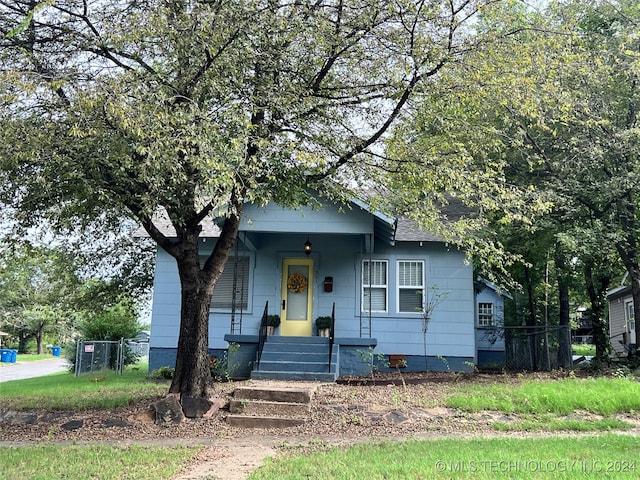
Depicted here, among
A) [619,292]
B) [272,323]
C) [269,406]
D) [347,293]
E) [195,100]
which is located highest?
[195,100]

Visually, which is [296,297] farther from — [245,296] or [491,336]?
[491,336]

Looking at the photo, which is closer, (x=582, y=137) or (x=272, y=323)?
(x=582, y=137)

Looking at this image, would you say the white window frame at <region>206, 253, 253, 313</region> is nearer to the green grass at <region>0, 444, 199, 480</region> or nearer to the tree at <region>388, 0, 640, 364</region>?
the tree at <region>388, 0, 640, 364</region>

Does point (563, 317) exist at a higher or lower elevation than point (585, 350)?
higher

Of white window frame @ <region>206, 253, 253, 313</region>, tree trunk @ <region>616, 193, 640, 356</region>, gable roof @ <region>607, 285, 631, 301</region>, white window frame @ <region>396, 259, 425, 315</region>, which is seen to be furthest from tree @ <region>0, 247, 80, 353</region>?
tree trunk @ <region>616, 193, 640, 356</region>

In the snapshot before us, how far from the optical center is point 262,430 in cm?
803

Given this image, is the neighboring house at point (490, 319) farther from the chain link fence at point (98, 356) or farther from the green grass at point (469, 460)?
the green grass at point (469, 460)

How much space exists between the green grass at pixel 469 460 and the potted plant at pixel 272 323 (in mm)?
6655

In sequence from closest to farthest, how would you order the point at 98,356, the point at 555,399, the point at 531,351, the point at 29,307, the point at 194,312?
the point at 555,399, the point at 194,312, the point at 531,351, the point at 98,356, the point at 29,307

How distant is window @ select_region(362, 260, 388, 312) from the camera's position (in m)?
14.1

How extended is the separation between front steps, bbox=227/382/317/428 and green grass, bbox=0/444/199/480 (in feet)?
5.05

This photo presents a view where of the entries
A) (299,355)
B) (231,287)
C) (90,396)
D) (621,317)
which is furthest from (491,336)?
(90,396)

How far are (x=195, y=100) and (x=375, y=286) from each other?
800 centimetres

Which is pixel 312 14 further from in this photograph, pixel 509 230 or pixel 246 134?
pixel 509 230
